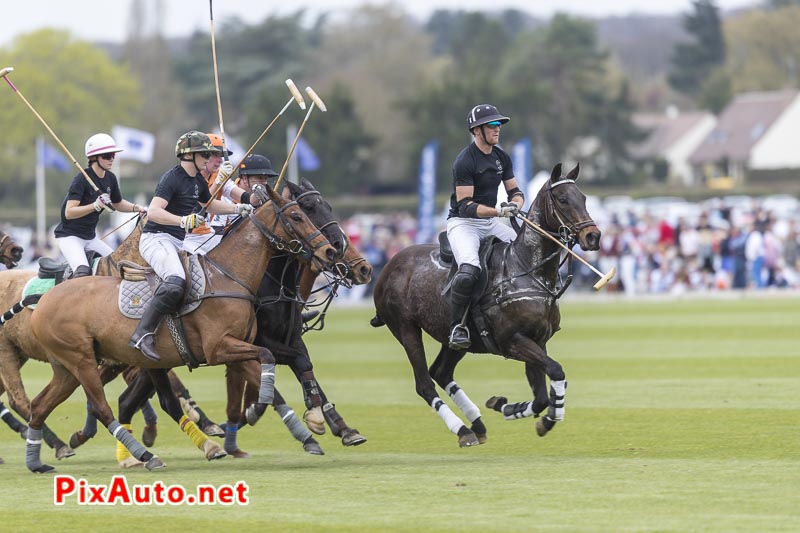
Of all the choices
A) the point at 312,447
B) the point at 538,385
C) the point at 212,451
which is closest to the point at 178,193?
the point at 212,451

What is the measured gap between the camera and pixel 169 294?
11.3 meters

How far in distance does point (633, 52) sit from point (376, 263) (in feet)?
478

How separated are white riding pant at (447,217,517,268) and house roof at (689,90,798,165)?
8661 cm

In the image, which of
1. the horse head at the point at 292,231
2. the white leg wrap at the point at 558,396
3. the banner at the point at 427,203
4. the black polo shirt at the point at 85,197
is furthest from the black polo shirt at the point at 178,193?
the banner at the point at 427,203

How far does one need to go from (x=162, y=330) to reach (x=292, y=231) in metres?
1.30

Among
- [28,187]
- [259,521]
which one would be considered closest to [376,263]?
[259,521]

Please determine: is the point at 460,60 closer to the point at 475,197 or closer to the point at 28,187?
the point at 28,187

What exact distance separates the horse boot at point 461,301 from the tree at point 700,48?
4586 inches

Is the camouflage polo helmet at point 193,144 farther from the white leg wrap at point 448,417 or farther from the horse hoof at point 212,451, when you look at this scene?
the white leg wrap at point 448,417

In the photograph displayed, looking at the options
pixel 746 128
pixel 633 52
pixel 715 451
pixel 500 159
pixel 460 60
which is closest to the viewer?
pixel 715 451

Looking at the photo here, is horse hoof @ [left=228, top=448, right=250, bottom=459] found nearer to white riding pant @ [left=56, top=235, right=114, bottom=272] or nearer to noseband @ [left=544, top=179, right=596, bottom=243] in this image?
white riding pant @ [left=56, top=235, right=114, bottom=272]

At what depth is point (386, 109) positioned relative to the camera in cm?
9900

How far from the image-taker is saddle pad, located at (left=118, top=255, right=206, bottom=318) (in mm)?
11445

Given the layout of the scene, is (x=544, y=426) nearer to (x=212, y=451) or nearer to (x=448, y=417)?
(x=448, y=417)
